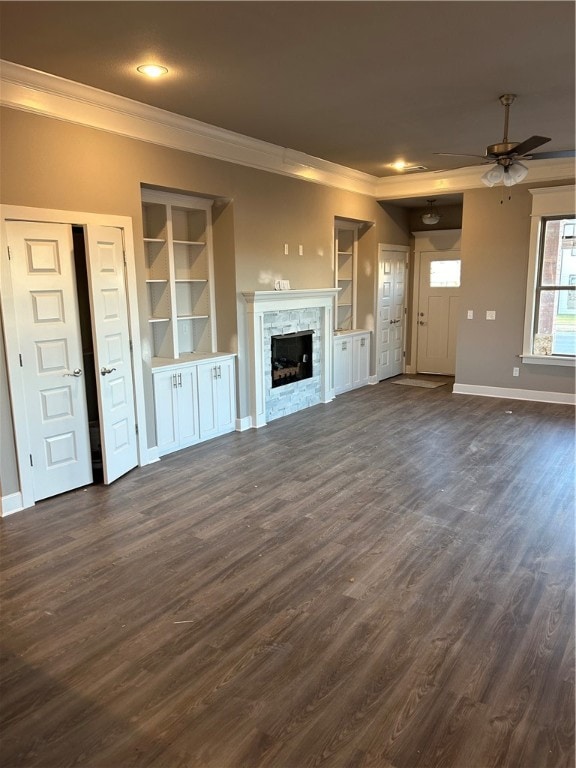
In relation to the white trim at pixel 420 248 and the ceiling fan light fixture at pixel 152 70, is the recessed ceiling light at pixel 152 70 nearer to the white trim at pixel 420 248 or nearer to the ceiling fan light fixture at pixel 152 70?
the ceiling fan light fixture at pixel 152 70

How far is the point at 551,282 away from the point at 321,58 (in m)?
4.71

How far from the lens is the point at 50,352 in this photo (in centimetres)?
392

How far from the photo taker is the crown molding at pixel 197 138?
367 centimetres

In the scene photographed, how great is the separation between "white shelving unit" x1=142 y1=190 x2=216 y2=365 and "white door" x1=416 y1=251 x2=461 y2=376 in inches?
179

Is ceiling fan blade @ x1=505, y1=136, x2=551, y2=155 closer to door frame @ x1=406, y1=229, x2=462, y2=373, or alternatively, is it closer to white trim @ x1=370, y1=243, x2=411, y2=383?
white trim @ x1=370, y1=243, x2=411, y2=383

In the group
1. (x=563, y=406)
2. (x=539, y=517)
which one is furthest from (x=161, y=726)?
(x=563, y=406)

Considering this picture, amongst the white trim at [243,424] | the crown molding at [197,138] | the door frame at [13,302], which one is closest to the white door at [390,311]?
the crown molding at [197,138]

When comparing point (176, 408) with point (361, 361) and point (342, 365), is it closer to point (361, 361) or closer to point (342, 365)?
point (342, 365)

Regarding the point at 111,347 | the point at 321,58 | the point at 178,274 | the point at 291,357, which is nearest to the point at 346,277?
the point at 291,357

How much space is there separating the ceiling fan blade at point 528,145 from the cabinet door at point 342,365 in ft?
12.4

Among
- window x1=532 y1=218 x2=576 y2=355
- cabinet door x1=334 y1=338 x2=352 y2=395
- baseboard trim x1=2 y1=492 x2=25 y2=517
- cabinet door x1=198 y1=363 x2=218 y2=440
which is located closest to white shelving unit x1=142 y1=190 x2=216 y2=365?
cabinet door x1=198 y1=363 x2=218 y2=440

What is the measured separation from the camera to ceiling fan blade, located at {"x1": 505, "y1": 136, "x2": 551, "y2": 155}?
369 cm

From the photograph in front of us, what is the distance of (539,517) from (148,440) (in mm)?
3242

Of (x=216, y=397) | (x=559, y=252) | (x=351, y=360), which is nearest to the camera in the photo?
(x=216, y=397)
